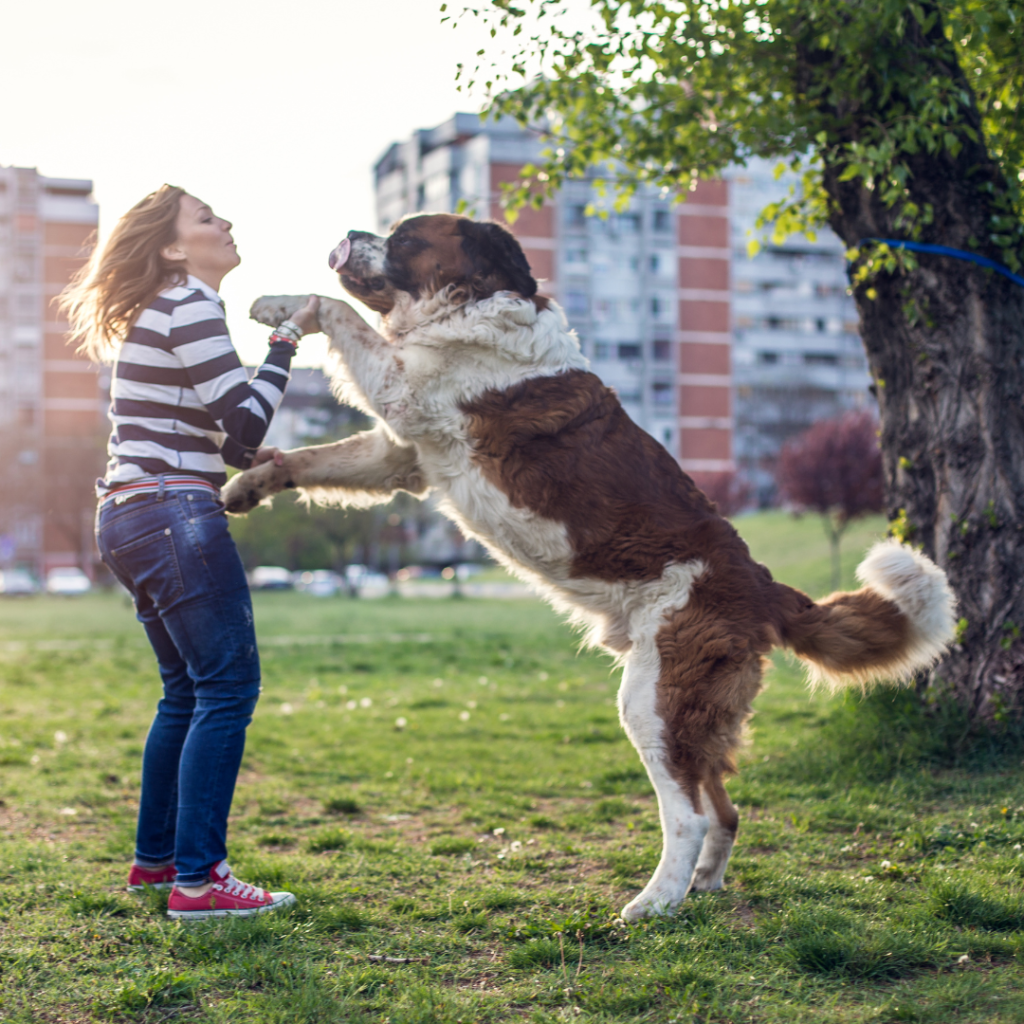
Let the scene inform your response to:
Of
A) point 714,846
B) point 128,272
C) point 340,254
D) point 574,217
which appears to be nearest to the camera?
point 128,272

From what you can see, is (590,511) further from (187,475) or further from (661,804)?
(187,475)

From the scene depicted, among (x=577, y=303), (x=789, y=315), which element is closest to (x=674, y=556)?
(x=577, y=303)

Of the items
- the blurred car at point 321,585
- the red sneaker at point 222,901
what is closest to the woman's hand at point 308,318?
the red sneaker at point 222,901

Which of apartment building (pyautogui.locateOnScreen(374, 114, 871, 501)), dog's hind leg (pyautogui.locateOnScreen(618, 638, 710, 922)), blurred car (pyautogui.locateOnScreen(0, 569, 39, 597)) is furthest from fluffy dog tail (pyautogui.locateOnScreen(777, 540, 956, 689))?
apartment building (pyautogui.locateOnScreen(374, 114, 871, 501))

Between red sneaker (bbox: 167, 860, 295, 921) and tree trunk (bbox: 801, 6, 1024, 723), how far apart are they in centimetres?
362

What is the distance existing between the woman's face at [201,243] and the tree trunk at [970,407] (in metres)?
3.54

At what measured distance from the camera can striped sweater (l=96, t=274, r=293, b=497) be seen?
3365mm

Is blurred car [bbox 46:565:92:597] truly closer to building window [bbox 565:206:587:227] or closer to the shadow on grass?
building window [bbox 565:206:587:227]

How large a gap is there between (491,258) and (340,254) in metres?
0.62

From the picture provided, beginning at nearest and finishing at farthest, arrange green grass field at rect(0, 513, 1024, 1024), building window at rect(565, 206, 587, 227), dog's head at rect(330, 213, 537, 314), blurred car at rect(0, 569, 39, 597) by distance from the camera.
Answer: green grass field at rect(0, 513, 1024, 1024) < dog's head at rect(330, 213, 537, 314) < blurred car at rect(0, 569, 39, 597) < building window at rect(565, 206, 587, 227)

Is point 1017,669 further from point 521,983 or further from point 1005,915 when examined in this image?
point 521,983

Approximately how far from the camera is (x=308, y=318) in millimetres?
3893

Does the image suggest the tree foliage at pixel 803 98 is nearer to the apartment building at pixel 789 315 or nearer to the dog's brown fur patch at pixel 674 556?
the dog's brown fur patch at pixel 674 556

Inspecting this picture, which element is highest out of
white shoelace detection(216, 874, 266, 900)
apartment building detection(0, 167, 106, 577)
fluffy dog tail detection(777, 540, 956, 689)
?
apartment building detection(0, 167, 106, 577)
